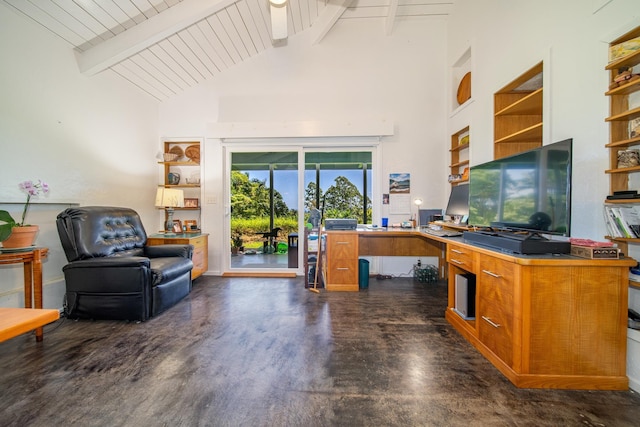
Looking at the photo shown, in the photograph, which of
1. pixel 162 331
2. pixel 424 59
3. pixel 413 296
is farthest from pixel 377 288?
pixel 424 59

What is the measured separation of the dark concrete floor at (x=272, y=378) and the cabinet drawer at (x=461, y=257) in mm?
595

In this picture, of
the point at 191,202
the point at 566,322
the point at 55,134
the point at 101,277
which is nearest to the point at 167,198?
the point at 191,202

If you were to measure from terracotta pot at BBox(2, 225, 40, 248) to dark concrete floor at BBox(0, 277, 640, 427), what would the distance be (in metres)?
0.75

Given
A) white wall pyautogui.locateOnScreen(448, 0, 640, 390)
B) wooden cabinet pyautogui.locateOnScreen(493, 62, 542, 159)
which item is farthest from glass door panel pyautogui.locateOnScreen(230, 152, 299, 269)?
white wall pyautogui.locateOnScreen(448, 0, 640, 390)

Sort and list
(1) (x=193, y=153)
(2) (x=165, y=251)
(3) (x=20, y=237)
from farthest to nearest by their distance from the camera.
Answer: (1) (x=193, y=153) < (2) (x=165, y=251) < (3) (x=20, y=237)

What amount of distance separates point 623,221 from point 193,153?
185 inches

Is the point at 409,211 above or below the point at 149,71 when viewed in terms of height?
below

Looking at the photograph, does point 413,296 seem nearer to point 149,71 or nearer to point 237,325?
point 237,325

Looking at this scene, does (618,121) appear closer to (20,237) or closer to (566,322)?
(566,322)

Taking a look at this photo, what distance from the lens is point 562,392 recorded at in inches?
56.5

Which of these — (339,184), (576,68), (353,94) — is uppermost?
(353,94)

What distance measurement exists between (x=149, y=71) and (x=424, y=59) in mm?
3993

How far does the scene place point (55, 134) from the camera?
248cm

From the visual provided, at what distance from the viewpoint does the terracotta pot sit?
1951 millimetres
